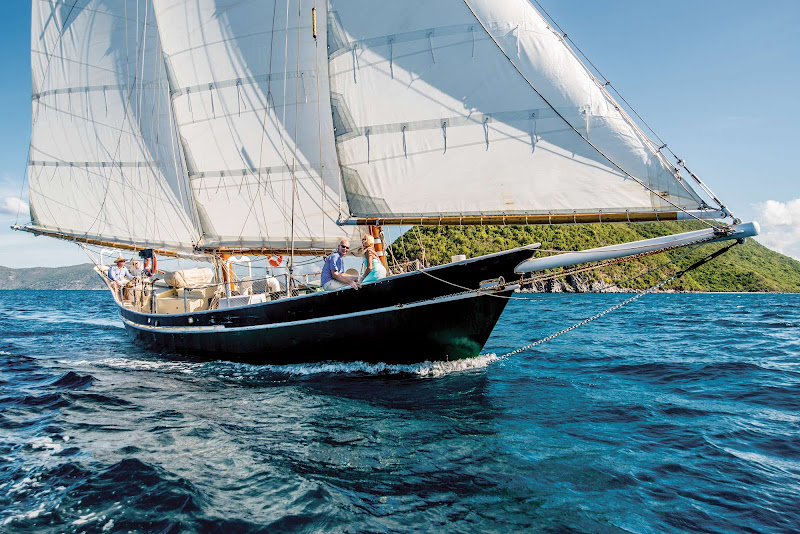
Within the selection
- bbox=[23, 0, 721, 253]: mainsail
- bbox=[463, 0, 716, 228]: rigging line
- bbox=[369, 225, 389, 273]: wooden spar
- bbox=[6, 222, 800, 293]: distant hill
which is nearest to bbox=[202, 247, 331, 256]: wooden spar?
bbox=[23, 0, 721, 253]: mainsail

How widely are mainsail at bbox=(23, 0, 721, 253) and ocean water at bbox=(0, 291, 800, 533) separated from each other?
328 cm

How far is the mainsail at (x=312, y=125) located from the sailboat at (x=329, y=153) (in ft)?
0.14

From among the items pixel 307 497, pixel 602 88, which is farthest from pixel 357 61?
pixel 307 497

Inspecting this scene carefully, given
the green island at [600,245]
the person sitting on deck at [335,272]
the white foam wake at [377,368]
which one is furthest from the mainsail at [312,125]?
the green island at [600,245]

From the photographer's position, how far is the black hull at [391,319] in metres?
8.86

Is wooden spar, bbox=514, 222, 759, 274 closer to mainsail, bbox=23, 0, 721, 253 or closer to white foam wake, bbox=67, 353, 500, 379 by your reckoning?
mainsail, bbox=23, 0, 721, 253

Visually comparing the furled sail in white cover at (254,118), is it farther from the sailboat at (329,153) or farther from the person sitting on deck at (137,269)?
the person sitting on deck at (137,269)

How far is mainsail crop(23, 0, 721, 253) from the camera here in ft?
25.6

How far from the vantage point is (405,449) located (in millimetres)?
5617

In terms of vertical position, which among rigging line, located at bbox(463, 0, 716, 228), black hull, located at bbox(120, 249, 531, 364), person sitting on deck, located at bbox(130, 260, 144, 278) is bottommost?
black hull, located at bbox(120, 249, 531, 364)

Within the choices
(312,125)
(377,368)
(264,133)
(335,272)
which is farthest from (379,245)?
(264,133)

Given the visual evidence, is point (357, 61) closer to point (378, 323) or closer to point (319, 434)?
point (378, 323)

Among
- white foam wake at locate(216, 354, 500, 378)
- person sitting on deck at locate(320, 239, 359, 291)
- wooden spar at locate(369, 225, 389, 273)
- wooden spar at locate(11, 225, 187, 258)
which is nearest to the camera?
person sitting on deck at locate(320, 239, 359, 291)

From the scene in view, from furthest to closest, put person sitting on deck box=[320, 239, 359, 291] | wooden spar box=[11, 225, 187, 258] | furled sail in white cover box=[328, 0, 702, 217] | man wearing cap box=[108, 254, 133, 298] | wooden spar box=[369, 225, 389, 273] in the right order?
man wearing cap box=[108, 254, 133, 298] < wooden spar box=[11, 225, 187, 258] < wooden spar box=[369, 225, 389, 273] < person sitting on deck box=[320, 239, 359, 291] < furled sail in white cover box=[328, 0, 702, 217]
